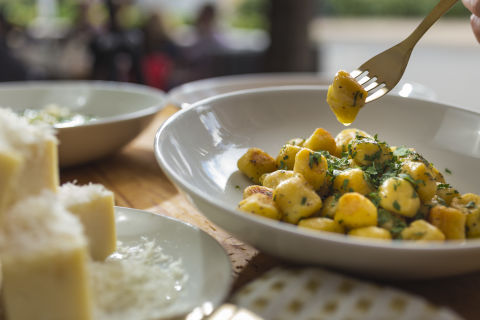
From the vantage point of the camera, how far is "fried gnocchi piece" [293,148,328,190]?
830 millimetres

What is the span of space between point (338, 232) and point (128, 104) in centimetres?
110

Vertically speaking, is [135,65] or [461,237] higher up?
[461,237]

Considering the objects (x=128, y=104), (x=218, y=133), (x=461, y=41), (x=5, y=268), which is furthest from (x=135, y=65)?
(x=461, y=41)

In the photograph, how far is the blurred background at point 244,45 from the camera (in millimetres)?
4281

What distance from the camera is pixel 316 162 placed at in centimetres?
83

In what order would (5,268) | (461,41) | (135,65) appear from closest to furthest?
(5,268)
(135,65)
(461,41)

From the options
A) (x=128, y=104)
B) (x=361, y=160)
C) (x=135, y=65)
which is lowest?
(x=135, y=65)

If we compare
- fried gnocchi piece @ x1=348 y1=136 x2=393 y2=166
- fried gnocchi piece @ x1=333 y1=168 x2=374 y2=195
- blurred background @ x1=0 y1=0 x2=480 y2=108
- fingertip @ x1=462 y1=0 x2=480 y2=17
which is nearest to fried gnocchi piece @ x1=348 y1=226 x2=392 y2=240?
fried gnocchi piece @ x1=333 y1=168 x2=374 y2=195

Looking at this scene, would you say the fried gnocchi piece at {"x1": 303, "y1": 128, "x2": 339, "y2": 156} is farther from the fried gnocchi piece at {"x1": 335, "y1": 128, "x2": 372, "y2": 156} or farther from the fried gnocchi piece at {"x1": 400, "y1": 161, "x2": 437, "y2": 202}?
the fried gnocchi piece at {"x1": 400, "y1": 161, "x2": 437, "y2": 202}

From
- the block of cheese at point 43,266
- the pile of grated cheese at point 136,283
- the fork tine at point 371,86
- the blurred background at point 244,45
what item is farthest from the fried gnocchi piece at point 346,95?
the blurred background at point 244,45

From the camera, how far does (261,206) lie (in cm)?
74

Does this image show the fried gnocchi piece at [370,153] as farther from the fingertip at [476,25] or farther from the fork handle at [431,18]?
the fingertip at [476,25]

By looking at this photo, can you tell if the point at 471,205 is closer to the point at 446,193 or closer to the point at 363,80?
the point at 446,193

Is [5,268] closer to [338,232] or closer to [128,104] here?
[338,232]
